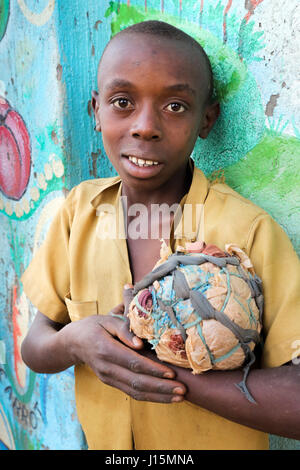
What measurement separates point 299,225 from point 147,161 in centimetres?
46

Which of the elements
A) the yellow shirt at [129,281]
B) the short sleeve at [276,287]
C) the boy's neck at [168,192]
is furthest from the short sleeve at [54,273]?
the short sleeve at [276,287]

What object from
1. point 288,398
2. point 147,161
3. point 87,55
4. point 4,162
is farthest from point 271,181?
point 4,162

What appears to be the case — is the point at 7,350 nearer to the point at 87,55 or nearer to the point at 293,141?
the point at 87,55

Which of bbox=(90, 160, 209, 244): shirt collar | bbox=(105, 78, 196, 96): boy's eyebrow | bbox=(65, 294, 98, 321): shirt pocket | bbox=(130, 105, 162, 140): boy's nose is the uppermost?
bbox=(105, 78, 196, 96): boy's eyebrow

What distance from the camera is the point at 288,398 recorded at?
3.21ft

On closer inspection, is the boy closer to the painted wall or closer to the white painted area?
the painted wall

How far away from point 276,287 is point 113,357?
426 mm

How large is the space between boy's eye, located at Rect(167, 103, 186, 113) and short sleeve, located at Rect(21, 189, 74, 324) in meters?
0.49

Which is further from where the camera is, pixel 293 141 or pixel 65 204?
pixel 65 204

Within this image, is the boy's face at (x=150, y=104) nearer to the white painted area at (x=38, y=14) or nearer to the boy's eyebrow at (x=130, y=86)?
the boy's eyebrow at (x=130, y=86)

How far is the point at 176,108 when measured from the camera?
3.92 feet

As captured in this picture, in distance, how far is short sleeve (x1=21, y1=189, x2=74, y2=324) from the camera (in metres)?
1.44

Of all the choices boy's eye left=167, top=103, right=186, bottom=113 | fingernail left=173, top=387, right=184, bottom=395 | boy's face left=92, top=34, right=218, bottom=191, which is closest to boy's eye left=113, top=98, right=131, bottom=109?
boy's face left=92, top=34, right=218, bottom=191

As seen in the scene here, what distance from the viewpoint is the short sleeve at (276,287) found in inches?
40.6
